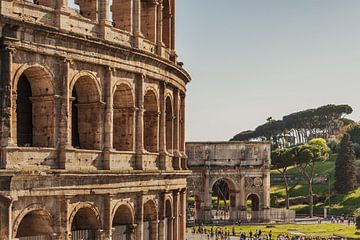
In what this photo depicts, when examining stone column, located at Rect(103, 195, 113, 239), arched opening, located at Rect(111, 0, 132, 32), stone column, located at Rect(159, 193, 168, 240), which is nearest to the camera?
stone column, located at Rect(103, 195, 113, 239)

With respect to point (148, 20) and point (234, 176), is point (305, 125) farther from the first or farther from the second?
point (148, 20)

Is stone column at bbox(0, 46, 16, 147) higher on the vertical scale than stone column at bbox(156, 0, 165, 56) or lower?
lower

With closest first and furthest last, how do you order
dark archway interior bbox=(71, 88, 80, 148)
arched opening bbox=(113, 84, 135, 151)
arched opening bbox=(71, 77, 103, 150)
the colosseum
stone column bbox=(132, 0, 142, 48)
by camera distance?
the colosseum → arched opening bbox=(71, 77, 103, 150) → dark archway interior bbox=(71, 88, 80, 148) → arched opening bbox=(113, 84, 135, 151) → stone column bbox=(132, 0, 142, 48)

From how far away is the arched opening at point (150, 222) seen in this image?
2417 centimetres

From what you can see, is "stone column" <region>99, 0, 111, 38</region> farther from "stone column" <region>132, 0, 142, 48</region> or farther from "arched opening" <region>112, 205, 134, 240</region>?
"arched opening" <region>112, 205, 134, 240</region>

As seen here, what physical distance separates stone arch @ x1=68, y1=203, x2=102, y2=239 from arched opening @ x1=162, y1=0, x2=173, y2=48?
9129 millimetres

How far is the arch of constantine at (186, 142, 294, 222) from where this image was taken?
5378 cm

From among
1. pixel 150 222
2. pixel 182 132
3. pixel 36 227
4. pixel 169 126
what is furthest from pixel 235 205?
pixel 36 227

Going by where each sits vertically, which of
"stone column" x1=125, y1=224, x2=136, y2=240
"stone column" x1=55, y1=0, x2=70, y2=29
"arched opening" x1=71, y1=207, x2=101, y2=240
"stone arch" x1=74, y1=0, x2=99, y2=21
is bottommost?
"stone column" x1=125, y1=224, x2=136, y2=240

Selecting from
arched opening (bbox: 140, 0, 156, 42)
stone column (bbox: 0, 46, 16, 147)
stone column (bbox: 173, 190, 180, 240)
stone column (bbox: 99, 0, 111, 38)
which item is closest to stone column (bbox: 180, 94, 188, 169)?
stone column (bbox: 173, 190, 180, 240)

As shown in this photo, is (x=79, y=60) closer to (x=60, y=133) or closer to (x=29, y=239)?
(x=60, y=133)

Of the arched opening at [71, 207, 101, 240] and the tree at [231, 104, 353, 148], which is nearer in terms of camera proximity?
the arched opening at [71, 207, 101, 240]

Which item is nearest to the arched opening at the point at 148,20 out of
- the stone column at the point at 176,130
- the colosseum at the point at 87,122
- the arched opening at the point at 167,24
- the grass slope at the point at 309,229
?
the colosseum at the point at 87,122

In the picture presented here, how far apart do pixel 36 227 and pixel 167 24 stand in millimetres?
11414
